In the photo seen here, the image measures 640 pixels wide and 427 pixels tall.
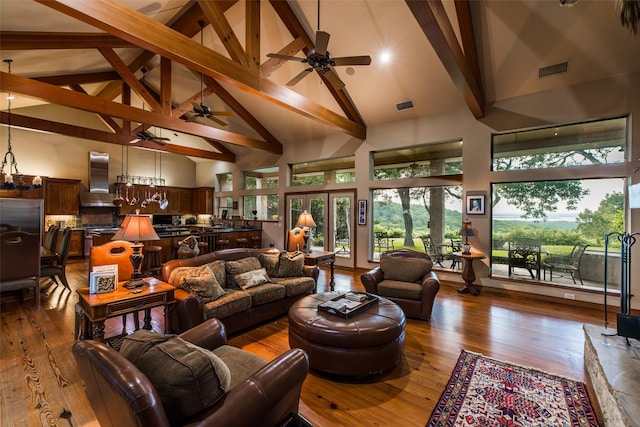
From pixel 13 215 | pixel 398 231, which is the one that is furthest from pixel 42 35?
pixel 398 231

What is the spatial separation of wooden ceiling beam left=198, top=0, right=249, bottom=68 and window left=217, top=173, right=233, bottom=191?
23.2ft

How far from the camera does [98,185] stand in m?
9.14

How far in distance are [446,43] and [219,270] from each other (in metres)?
3.95

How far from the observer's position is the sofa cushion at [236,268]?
3.75m

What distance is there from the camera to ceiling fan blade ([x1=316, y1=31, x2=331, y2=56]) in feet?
10.5

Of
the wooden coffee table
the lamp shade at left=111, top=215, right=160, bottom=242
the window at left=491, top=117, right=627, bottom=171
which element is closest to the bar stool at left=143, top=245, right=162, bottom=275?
the wooden coffee table

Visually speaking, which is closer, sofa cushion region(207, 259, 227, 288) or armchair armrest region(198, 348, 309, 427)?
armchair armrest region(198, 348, 309, 427)

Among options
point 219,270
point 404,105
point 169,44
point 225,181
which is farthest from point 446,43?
point 225,181

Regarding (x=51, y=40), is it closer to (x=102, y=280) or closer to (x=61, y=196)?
(x=102, y=280)

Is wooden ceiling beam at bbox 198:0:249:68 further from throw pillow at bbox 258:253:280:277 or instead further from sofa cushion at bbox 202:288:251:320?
sofa cushion at bbox 202:288:251:320

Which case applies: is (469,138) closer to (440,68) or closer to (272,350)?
(440,68)

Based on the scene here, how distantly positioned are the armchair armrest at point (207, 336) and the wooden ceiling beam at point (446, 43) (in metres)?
3.26

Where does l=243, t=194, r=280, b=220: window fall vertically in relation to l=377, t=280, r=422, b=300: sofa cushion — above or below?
above

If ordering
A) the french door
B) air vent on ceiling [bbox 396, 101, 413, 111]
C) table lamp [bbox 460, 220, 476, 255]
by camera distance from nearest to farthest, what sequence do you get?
table lamp [bbox 460, 220, 476, 255]
air vent on ceiling [bbox 396, 101, 413, 111]
the french door
